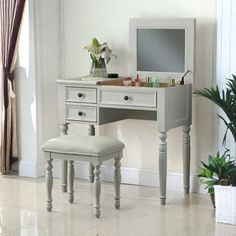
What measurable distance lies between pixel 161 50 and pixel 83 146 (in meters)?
1.08

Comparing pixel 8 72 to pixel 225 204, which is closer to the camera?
pixel 225 204

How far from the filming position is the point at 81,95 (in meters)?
4.81

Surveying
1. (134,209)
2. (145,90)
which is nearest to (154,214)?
(134,209)

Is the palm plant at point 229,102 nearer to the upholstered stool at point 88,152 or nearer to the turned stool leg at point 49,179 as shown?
the upholstered stool at point 88,152

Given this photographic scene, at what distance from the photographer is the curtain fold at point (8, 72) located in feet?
17.4

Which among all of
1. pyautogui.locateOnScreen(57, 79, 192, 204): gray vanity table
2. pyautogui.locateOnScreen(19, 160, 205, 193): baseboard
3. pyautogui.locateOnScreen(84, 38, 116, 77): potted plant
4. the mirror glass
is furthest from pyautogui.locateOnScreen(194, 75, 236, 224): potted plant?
pyautogui.locateOnScreen(84, 38, 116, 77): potted plant

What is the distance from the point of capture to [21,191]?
5.01m

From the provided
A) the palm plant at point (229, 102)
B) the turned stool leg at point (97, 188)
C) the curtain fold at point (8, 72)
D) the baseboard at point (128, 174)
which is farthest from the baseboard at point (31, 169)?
the palm plant at point (229, 102)

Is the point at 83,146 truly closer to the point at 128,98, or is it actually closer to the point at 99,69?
the point at 128,98

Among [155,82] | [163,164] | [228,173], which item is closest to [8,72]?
[155,82]

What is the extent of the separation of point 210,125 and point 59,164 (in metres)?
1.41

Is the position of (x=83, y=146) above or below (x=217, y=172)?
above

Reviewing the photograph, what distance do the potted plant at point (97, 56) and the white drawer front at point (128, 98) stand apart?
14.4 inches

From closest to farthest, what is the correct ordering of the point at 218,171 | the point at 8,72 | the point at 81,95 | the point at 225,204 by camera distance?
the point at 225,204
the point at 218,171
the point at 81,95
the point at 8,72
